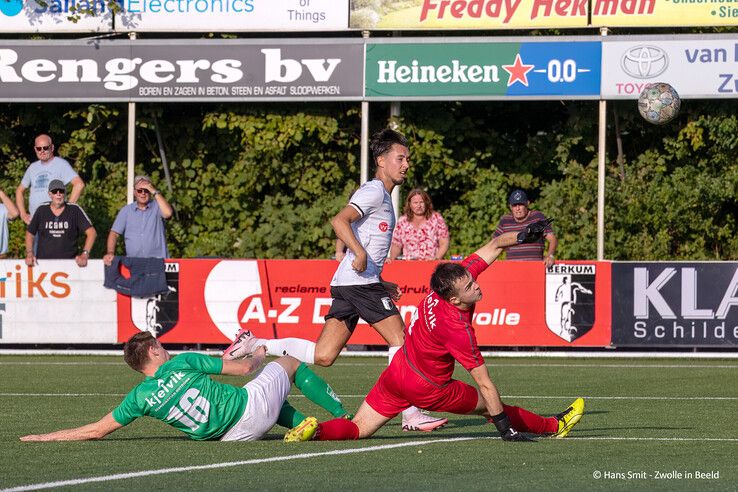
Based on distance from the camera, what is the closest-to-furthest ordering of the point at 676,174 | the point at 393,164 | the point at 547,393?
1. the point at 393,164
2. the point at 547,393
3. the point at 676,174

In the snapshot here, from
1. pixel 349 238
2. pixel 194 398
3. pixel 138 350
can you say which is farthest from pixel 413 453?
pixel 349 238

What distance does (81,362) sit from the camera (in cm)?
1622

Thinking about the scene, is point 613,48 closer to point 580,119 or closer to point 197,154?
point 580,119

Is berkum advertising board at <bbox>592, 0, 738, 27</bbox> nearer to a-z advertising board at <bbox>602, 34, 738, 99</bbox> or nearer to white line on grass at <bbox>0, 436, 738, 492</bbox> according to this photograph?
a-z advertising board at <bbox>602, 34, 738, 99</bbox>

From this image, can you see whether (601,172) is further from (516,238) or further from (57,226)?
(516,238)

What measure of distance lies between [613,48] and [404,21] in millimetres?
2916

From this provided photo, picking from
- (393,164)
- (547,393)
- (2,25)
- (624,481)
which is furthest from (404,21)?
(624,481)

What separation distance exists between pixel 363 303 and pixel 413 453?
226 cm

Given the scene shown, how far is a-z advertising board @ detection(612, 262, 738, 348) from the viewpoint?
16609 mm

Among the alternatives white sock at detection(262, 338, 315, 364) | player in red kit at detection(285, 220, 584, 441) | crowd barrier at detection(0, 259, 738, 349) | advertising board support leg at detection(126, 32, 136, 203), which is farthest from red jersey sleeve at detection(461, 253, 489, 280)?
advertising board support leg at detection(126, 32, 136, 203)

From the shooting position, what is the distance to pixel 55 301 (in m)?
17.4

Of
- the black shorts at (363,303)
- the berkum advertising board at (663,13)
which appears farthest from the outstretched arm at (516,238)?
the berkum advertising board at (663,13)

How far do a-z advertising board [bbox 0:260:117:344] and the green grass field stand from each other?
4.91m

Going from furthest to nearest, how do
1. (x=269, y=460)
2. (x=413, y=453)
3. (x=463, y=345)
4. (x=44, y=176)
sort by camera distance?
(x=44, y=176) → (x=463, y=345) → (x=413, y=453) → (x=269, y=460)
